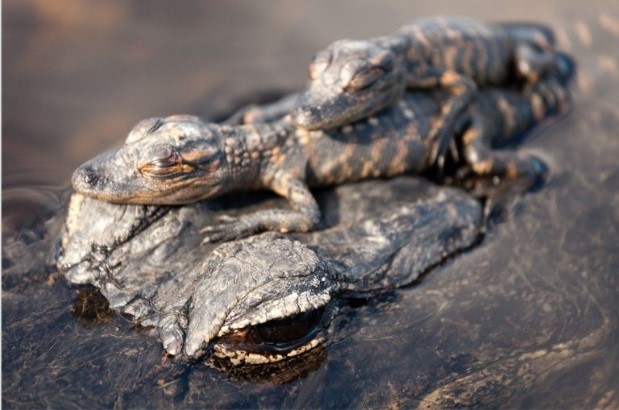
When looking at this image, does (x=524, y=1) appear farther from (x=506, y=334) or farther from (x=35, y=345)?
(x=35, y=345)

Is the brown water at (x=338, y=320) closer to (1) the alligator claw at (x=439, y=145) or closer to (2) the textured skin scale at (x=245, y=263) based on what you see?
(2) the textured skin scale at (x=245, y=263)

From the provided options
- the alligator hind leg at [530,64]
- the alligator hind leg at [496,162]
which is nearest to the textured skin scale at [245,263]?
the alligator hind leg at [496,162]

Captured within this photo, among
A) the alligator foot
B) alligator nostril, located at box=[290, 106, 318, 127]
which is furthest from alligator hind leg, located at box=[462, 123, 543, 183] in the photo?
the alligator foot

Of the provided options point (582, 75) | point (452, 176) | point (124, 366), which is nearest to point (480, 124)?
point (452, 176)

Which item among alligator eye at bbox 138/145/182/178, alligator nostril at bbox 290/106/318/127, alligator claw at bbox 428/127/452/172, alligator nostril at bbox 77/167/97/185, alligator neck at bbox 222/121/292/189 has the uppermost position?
alligator nostril at bbox 77/167/97/185

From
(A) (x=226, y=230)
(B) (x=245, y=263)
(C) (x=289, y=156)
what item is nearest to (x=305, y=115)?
(C) (x=289, y=156)

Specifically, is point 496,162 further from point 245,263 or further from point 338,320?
point 245,263

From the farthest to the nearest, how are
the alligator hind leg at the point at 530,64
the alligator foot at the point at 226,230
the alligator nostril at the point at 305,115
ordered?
1. the alligator hind leg at the point at 530,64
2. the alligator nostril at the point at 305,115
3. the alligator foot at the point at 226,230

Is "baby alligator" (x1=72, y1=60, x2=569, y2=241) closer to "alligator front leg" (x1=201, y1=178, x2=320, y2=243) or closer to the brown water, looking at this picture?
"alligator front leg" (x1=201, y1=178, x2=320, y2=243)
